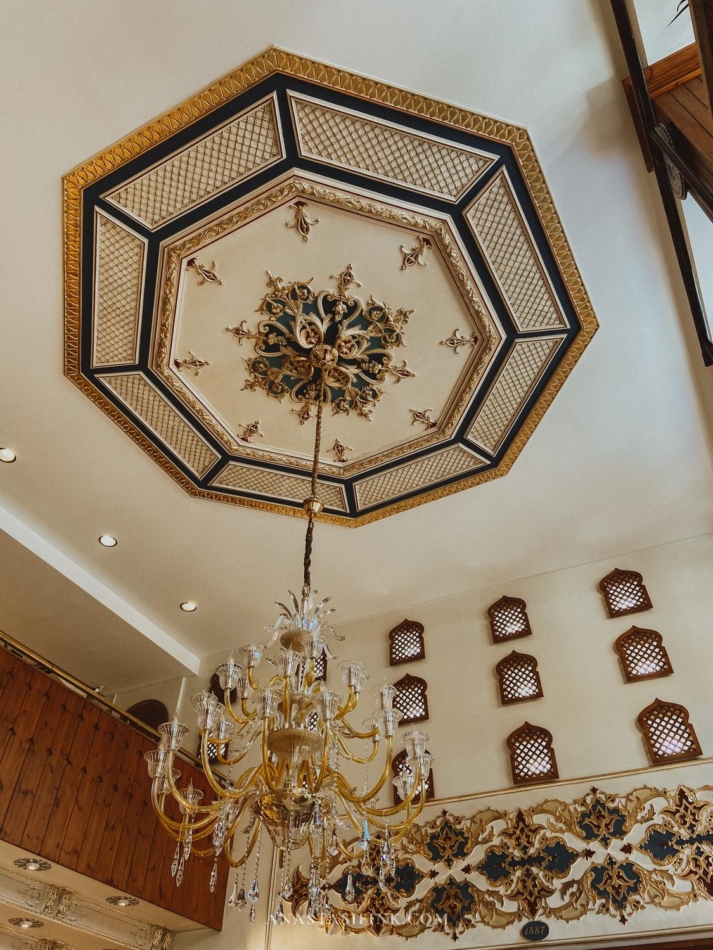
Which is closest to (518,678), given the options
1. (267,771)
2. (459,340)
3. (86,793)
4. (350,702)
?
(350,702)

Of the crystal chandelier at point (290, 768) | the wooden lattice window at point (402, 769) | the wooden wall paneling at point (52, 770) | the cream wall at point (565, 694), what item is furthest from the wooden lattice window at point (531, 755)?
the wooden wall paneling at point (52, 770)

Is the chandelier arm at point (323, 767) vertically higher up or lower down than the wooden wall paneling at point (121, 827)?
lower down

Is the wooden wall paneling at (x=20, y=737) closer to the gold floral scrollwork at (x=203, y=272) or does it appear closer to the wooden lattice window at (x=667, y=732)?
the gold floral scrollwork at (x=203, y=272)

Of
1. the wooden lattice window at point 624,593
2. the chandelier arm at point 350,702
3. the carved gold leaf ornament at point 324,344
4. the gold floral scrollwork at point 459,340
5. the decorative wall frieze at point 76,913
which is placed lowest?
the decorative wall frieze at point 76,913

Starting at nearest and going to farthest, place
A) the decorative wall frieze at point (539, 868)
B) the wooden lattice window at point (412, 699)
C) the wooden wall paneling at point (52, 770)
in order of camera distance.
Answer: the wooden wall paneling at point (52, 770) < the decorative wall frieze at point (539, 868) < the wooden lattice window at point (412, 699)

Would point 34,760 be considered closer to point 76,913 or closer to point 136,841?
point 136,841

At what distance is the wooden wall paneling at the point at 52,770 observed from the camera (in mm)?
4719

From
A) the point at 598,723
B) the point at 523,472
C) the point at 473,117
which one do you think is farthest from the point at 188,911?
the point at 473,117

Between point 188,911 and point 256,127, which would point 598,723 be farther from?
point 256,127

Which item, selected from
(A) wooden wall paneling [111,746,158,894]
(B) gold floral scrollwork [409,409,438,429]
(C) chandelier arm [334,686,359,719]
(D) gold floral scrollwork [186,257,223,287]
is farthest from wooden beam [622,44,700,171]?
(A) wooden wall paneling [111,746,158,894]

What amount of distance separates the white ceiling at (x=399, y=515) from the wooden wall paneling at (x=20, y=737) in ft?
5.30

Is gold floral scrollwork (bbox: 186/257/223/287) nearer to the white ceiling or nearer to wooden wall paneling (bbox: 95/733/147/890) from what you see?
the white ceiling

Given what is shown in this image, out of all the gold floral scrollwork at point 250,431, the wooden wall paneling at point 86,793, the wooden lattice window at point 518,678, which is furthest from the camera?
the wooden lattice window at point 518,678

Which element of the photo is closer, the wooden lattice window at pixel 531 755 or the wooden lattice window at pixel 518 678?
the wooden lattice window at pixel 531 755
